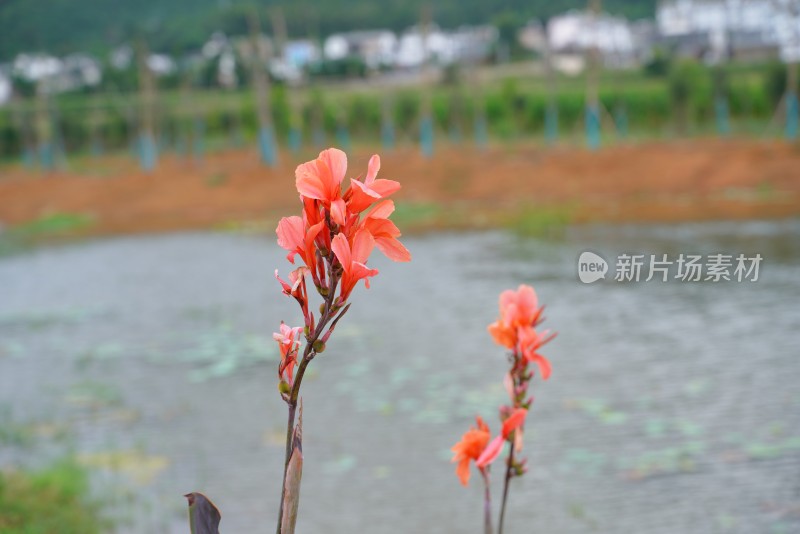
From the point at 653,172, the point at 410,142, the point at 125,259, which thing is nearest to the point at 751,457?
the point at 125,259

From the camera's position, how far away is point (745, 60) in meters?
38.9

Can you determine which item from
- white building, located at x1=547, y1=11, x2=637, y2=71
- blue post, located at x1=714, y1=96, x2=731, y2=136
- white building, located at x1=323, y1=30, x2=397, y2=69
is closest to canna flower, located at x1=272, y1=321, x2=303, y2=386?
blue post, located at x1=714, y1=96, x2=731, y2=136

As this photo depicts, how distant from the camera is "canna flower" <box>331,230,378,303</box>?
1.24 m

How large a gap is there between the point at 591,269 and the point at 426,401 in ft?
13.5

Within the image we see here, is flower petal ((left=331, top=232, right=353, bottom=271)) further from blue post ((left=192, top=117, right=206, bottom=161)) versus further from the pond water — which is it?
blue post ((left=192, top=117, right=206, bottom=161))

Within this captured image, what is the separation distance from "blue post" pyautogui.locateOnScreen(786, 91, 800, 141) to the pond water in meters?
10.9

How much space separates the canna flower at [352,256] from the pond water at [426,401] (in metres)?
2.98

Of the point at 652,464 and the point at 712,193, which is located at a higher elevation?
the point at 652,464

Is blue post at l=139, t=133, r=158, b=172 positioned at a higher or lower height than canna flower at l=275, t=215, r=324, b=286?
lower

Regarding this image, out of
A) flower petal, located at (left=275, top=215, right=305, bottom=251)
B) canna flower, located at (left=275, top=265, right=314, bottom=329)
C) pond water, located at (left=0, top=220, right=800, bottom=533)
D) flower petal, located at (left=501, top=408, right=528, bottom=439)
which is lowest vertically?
pond water, located at (left=0, top=220, right=800, bottom=533)

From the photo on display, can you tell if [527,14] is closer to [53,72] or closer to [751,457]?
[53,72]

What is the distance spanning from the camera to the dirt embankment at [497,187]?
15.6 m

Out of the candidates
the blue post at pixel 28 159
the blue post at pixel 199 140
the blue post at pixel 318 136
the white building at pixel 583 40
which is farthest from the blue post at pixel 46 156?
the white building at pixel 583 40

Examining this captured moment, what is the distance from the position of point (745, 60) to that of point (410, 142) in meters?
17.5
